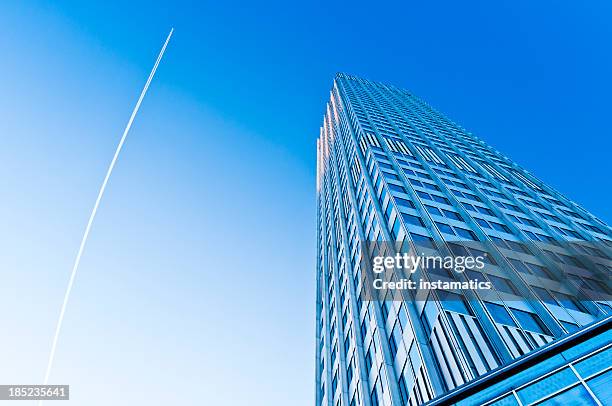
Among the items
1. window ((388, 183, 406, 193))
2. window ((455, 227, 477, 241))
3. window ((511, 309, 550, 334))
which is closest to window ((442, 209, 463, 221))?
window ((455, 227, 477, 241))

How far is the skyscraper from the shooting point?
1561 centimetres

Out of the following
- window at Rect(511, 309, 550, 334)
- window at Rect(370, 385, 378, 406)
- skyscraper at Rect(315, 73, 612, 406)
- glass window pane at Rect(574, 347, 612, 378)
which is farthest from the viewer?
window at Rect(370, 385, 378, 406)

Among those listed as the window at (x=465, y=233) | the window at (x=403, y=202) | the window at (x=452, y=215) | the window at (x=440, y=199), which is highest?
the window at (x=440, y=199)

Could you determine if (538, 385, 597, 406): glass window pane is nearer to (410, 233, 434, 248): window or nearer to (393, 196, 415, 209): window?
(410, 233, 434, 248): window

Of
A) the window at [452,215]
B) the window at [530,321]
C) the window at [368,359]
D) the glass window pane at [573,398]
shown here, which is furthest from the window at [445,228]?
the glass window pane at [573,398]

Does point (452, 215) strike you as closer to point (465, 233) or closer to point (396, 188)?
point (465, 233)

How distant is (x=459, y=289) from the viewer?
24688 millimetres

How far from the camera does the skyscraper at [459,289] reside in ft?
51.2

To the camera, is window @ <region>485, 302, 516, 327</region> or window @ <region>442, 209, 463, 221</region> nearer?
window @ <region>485, 302, 516, 327</region>

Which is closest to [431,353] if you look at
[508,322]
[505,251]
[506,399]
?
[508,322]

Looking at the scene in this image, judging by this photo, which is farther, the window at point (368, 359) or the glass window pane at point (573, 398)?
the window at point (368, 359)

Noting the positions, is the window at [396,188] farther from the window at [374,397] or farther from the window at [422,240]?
the window at [374,397]

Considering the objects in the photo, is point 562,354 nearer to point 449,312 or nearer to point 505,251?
point 449,312

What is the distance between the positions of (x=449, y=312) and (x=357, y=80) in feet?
302
